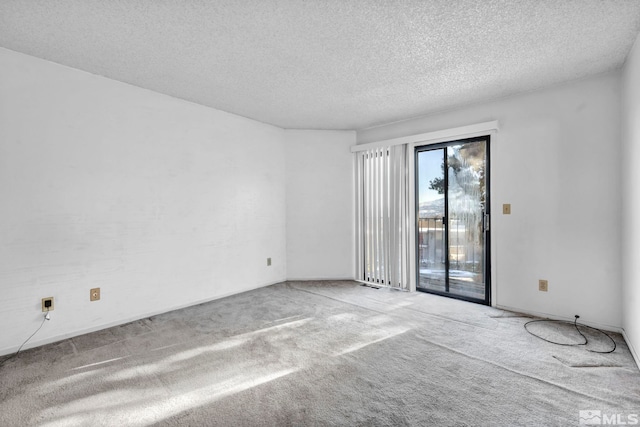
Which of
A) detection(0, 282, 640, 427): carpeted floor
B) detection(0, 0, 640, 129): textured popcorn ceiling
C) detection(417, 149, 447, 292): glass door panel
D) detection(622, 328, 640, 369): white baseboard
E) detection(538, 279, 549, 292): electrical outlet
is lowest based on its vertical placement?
detection(0, 282, 640, 427): carpeted floor

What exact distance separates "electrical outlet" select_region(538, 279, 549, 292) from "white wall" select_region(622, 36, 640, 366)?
59 cm

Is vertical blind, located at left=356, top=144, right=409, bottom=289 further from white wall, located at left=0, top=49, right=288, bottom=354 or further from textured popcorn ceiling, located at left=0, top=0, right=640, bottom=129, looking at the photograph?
white wall, located at left=0, top=49, right=288, bottom=354

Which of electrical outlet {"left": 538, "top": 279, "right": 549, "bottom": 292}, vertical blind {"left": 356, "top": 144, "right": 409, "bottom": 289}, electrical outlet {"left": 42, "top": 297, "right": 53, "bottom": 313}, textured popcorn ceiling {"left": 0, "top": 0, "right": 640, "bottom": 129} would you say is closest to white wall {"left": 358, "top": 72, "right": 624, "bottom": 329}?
electrical outlet {"left": 538, "top": 279, "right": 549, "bottom": 292}

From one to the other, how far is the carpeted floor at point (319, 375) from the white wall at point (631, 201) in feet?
0.95

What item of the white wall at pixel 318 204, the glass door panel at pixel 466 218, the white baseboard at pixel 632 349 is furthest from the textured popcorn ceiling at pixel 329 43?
the white baseboard at pixel 632 349

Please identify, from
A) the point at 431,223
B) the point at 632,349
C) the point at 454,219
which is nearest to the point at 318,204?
the point at 431,223

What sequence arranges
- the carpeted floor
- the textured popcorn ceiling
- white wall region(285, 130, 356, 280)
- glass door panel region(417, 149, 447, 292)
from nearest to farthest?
the carpeted floor, the textured popcorn ceiling, glass door panel region(417, 149, 447, 292), white wall region(285, 130, 356, 280)

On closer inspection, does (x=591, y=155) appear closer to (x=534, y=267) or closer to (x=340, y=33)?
(x=534, y=267)

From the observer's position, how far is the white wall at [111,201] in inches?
99.3

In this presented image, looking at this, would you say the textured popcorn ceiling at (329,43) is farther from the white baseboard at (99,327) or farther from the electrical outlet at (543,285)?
the white baseboard at (99,327)

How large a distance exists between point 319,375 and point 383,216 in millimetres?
2930

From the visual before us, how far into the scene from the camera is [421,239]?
4398 millimetres

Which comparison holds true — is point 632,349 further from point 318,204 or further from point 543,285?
point 318,204

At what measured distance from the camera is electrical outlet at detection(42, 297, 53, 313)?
8.61 feet
